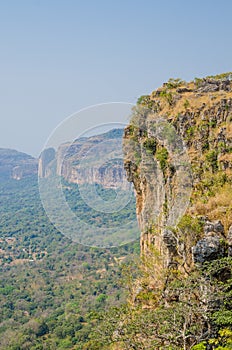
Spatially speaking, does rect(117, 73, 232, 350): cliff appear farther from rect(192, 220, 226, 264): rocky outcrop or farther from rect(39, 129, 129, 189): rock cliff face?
rect(39, 129, 129, 189): rock cliff face

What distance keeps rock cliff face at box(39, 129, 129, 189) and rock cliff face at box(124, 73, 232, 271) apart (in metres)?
0.78

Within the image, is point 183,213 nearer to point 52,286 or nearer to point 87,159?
point 87,159

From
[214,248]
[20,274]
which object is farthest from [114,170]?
[20,274]

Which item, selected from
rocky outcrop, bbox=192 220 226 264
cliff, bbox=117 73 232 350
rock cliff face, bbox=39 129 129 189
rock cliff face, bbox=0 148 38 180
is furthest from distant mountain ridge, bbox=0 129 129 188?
rock cliff face, bbox=0 148 38 180

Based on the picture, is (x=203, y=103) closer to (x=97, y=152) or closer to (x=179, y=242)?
(x=97, y=152)

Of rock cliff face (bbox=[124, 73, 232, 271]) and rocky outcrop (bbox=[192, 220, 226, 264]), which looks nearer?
rocky outcrop (bbox=[192, 220, 226, 264])

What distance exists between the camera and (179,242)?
26.8 ft

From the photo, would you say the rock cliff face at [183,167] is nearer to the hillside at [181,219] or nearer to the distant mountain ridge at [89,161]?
the hillside at [181,219]

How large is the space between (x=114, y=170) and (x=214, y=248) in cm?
732

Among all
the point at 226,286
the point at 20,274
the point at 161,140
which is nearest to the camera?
the point at 226,286

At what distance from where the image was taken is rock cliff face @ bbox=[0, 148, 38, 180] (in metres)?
126

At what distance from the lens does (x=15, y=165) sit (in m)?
143

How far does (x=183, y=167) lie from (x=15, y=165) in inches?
5412

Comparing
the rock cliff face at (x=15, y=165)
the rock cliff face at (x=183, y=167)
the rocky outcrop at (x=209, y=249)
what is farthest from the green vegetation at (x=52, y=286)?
the rock cliff face at (x=15, y=165)
